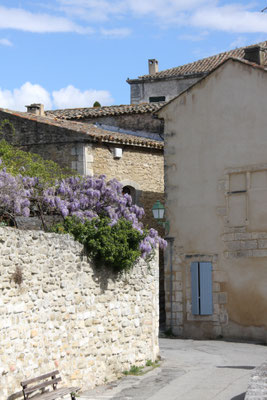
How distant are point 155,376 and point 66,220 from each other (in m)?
3.28

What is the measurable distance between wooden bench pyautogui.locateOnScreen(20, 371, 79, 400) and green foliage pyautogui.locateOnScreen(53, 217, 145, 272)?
2322 mm

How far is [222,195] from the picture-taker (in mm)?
18000

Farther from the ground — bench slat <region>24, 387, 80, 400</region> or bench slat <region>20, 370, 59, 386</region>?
bench slat <region>20, 370, 59, 386</region>

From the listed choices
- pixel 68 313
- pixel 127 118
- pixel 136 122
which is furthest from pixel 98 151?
pixel 68 313

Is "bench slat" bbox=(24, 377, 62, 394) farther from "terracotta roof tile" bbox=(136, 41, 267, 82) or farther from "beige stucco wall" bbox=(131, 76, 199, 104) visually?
"beige stucco wall" bbox=(131, 76, 199, 104)

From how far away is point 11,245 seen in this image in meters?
9.08

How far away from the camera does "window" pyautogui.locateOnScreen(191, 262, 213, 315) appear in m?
17.9

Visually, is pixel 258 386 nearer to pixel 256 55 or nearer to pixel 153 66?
pixel 256 55

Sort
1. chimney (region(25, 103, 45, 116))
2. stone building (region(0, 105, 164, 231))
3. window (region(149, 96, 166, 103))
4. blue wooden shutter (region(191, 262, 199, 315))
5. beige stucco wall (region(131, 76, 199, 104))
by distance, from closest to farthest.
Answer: blue wooden shutter (region(191, 262, 199, 315)) < stone building (region(0, 105, 164, 231)) < chimney (region(25, 103, 45, 116)) < beige stucco wall (region(131, 76, 199, 104)) < window (region(149, 96, 166, 103))

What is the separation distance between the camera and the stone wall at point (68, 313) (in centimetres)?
902

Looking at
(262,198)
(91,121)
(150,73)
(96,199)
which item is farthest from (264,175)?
(150,73)

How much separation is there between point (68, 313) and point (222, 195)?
8372mm

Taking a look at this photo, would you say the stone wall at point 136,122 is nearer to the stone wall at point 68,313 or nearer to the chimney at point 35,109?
the chimney at point 35,109

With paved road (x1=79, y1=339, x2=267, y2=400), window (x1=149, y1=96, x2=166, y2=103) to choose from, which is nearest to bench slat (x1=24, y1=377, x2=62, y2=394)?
paved road (x1=79, y1=339, x2=267, y2=400)
